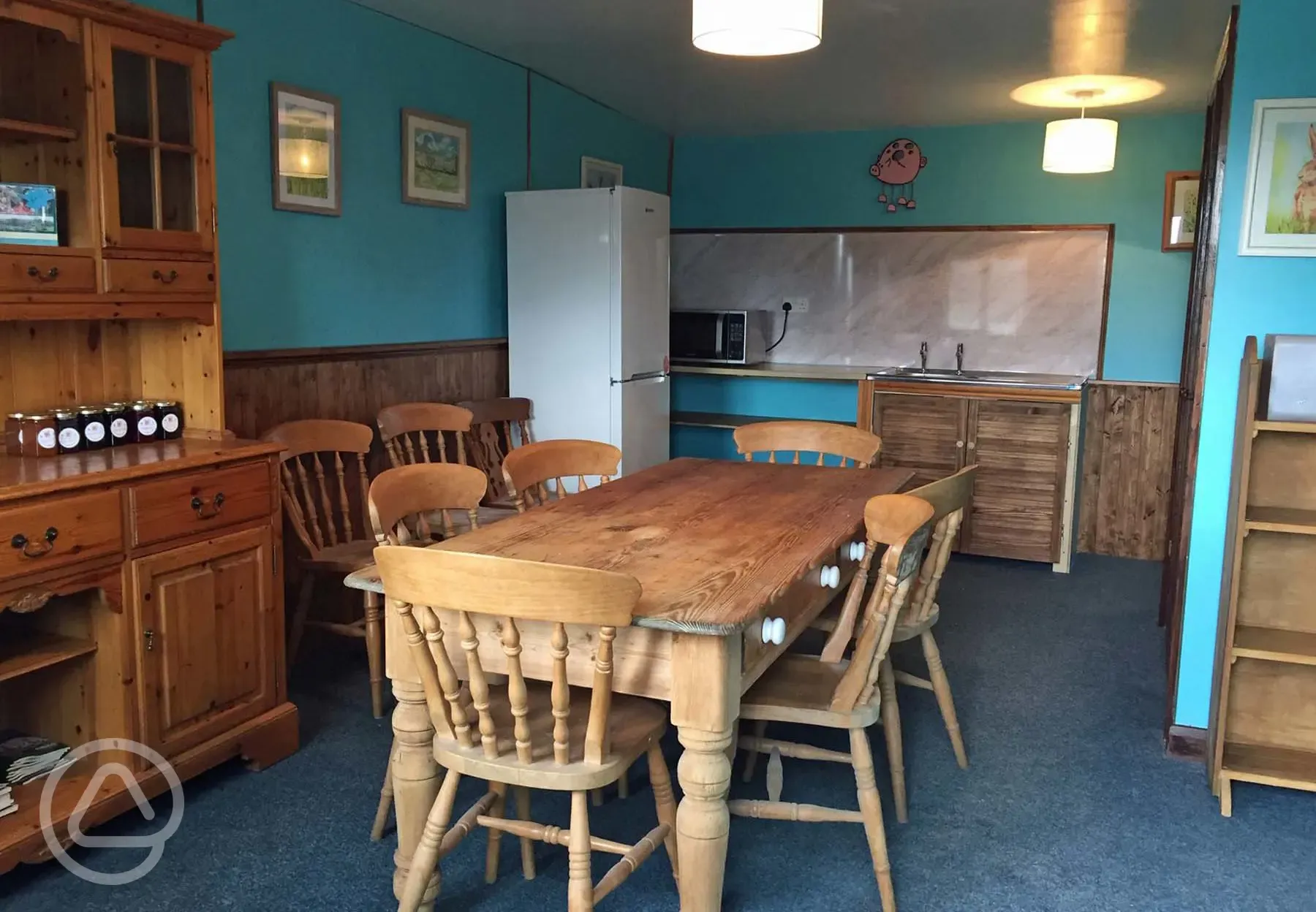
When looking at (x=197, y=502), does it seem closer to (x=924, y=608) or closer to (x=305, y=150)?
(x=305, y=150)

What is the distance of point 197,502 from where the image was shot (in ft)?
8.48

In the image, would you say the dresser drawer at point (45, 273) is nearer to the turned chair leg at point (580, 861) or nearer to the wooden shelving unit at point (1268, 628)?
the turned chair leg at point (580, 861)

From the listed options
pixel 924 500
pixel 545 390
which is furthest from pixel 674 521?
pixel 545 390

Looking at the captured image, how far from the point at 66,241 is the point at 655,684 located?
6.03ft

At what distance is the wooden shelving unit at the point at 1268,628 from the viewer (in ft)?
9.09

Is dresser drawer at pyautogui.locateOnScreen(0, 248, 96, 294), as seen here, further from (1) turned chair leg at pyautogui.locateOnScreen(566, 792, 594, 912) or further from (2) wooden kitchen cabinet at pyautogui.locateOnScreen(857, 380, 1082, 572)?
(2) wooden kitchen cabinet at pyautogui.locateOnScreen(857, 380, 1082, 572)

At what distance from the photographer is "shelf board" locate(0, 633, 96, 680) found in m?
2.30

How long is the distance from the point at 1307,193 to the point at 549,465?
222 cm

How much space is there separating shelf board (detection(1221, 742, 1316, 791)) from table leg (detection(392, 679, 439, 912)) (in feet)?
6.82

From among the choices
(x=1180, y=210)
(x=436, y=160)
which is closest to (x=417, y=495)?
→ (x=436, y=160)

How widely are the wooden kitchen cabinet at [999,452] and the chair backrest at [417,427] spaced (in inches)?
91.5

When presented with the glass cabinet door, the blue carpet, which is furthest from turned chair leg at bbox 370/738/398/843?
the glass cabinet door

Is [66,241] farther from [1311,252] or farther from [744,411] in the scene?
[744,411]

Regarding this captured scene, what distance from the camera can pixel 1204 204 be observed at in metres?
4.10
